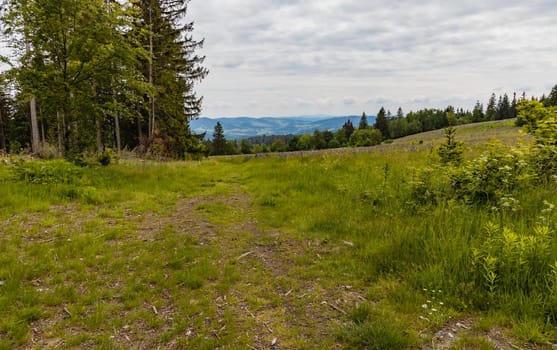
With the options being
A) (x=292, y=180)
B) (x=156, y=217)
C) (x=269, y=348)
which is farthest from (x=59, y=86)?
(x=269, y=348)

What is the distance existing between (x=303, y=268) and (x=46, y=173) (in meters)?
7.32

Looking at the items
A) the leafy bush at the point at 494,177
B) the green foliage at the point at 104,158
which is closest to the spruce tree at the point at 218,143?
the green foliage at the point at 104,158

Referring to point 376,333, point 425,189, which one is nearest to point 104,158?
point 425,189

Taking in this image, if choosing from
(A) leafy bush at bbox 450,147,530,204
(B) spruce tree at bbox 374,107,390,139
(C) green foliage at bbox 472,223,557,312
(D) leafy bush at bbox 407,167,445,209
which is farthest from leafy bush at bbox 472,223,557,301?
(B) spruce tree at bbox 374,107,390,139

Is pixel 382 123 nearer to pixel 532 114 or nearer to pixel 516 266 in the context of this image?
pixel 532 114

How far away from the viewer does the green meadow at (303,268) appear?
2.51 metres

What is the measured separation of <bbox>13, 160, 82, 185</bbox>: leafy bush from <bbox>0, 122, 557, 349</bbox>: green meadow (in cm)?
70

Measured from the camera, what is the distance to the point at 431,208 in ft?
15.5

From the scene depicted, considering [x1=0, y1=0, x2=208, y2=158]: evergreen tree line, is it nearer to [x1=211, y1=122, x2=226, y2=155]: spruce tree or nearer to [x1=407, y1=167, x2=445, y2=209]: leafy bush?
[x1=407, y1=167, x2=445, y2=209]: leafy bush

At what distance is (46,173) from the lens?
7566mm

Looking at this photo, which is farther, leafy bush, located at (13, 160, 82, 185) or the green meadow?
leafy bush, located at (13, 160, 82, 185)

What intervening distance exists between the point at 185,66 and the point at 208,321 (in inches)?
923

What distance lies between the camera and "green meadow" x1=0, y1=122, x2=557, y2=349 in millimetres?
2510

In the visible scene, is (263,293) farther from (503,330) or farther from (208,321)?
(503,330)
